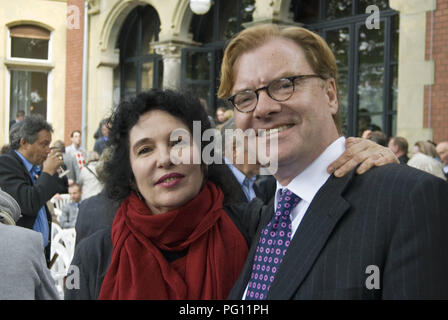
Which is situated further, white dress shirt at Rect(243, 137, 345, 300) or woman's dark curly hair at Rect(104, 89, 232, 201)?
woman's dark curly hair at Rect(104, 89, 232, 201)

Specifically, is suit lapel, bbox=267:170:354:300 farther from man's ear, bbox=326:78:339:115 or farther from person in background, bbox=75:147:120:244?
person in background, bbox=75:147:120:244

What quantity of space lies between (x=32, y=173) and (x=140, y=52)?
10517 mm

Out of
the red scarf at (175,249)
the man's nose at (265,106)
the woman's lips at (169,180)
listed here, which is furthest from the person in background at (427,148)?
the man's nose at (265,106)

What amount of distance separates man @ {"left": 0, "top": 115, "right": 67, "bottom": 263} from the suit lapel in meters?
2.85

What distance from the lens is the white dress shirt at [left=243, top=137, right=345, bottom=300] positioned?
5.73 feet

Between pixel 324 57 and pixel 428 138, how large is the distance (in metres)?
6.33

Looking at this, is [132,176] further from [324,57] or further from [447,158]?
[447,158]

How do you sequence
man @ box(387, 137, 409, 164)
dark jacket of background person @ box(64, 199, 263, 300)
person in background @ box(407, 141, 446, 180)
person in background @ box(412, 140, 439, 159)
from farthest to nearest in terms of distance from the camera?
man @ box(387, 137, 409, 164)
person in background @ box(412, 140, 439, 159)
person in background @ box(407, 141, 446, 180)
dark jacket of background person @ box(64, 199, 263, 300)

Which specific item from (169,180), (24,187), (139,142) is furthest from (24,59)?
(169,180)

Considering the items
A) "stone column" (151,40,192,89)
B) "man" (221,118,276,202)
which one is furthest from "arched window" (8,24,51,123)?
"man" (221,118,276,202)

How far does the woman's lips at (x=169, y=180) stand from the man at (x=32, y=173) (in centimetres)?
225

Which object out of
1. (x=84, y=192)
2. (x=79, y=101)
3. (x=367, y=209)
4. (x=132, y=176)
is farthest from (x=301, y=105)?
(x=79, y=101)

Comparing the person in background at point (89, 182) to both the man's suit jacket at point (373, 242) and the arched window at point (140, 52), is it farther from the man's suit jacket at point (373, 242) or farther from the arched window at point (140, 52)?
the arched window at point (140, 52)

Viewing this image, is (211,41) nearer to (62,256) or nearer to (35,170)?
(62,256)
